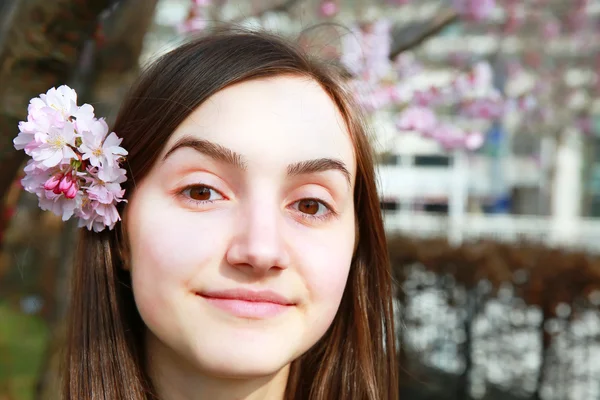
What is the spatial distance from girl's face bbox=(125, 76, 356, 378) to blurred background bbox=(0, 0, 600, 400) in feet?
1.39

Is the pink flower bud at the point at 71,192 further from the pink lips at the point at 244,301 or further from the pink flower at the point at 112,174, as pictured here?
the pink lips at the point at 244,301

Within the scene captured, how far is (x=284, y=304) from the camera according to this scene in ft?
3.98

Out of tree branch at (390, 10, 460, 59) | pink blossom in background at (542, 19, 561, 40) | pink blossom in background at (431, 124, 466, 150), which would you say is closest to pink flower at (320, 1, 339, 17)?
pink blossom in background at (431, 124, 466, 150)

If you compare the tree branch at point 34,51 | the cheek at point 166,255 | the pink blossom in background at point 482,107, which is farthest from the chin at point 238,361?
the pink blossom in background at point 482,107

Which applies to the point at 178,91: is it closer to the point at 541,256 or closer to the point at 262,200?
the point at 262,200

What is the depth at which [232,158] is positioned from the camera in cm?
119

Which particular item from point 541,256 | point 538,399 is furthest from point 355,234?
point 538,399

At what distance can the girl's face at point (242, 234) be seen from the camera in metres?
1.16

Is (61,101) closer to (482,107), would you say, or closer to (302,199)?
(302,199)

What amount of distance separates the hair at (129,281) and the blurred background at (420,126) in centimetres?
21

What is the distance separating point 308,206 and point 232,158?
185mm

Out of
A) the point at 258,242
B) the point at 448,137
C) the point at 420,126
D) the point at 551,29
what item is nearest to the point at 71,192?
the point at 258,242

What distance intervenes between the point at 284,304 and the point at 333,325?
36 cm

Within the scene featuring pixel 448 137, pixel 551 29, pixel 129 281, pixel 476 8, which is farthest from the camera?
pixel 551 29
